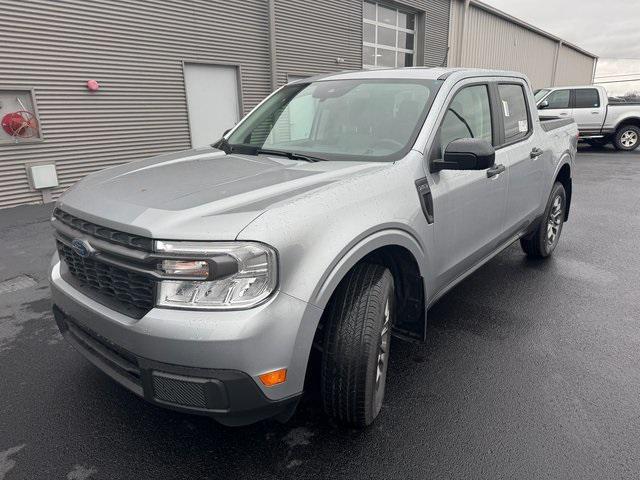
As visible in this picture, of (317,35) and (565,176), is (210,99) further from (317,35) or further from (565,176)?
(565,176)

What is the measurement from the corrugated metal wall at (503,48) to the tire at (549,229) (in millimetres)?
14328

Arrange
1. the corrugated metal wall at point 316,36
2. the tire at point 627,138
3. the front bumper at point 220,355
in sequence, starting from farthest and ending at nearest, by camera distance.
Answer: the tire at point 627,138
the corrugated metal wall at point 316,36
the front bumper at point 220,355

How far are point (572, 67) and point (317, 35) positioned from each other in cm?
2783

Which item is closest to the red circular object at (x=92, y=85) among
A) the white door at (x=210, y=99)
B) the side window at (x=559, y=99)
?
the white door at (x=210, y=99)

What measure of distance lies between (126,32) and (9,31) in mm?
1890

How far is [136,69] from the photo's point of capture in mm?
8531

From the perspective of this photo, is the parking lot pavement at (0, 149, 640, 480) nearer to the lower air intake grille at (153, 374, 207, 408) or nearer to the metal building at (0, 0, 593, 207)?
the lower air intake grille at (153, 374, 207, 408)

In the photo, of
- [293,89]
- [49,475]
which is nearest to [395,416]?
[49,475]

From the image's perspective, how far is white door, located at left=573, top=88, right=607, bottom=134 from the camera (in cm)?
1413

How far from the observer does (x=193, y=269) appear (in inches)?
67.8

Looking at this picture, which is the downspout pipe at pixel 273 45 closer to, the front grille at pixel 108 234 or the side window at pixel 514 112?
the side window at pixel 514 112

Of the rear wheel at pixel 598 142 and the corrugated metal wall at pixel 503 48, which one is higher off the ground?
the corrugated metal wall at pixel 503 48

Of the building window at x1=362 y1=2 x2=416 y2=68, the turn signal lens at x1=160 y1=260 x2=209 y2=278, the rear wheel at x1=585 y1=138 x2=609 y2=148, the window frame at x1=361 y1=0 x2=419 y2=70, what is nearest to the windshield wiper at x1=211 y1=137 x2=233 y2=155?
the turn signal lens at x1=160 y1=260 x2=209 y2=278

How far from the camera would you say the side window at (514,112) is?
3.60 metres
